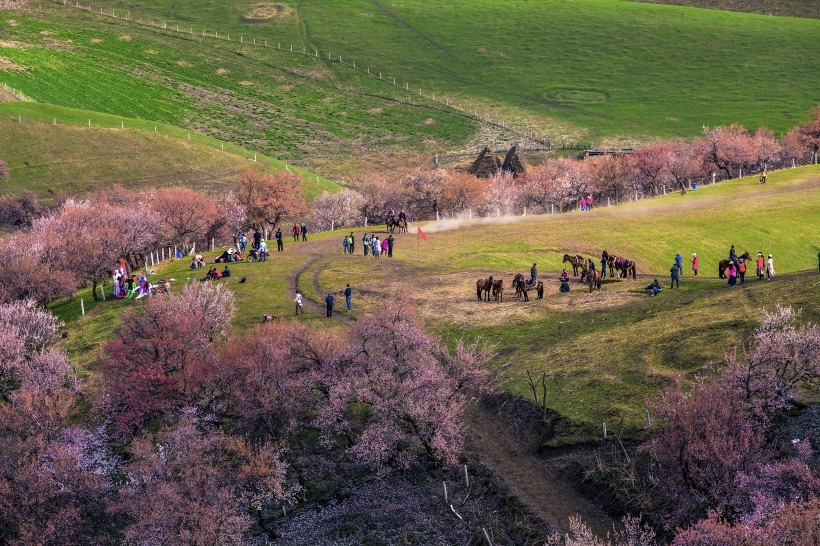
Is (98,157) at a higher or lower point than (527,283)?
higher

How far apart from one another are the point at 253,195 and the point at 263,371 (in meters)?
56.1

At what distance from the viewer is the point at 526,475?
4531 cm

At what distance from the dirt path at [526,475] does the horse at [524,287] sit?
1559 cm

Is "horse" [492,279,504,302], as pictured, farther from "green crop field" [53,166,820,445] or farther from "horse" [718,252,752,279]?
"horse" [718,252,752,279]

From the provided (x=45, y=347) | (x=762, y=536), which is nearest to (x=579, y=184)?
(x=45, y=347)

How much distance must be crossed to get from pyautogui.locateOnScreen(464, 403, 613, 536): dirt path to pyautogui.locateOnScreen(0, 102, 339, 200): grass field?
85939 millimetres

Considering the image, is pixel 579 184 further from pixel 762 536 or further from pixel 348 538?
pixel 762 536

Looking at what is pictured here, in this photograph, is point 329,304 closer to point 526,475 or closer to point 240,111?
point 526,475

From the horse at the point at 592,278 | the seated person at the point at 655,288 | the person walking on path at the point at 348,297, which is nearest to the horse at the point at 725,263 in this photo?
the seated person at the point at 655,288

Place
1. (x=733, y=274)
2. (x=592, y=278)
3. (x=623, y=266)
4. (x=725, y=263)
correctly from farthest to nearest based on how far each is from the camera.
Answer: (x=623, y=266) < (x=592, y=278) < (x=725, y=263) < (x=733, y=274)

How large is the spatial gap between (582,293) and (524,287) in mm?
4633

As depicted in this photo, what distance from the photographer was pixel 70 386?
56375 millimetres

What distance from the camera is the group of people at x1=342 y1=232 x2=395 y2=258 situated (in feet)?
264

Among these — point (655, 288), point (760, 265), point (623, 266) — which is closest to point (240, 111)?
point (623, 266)
